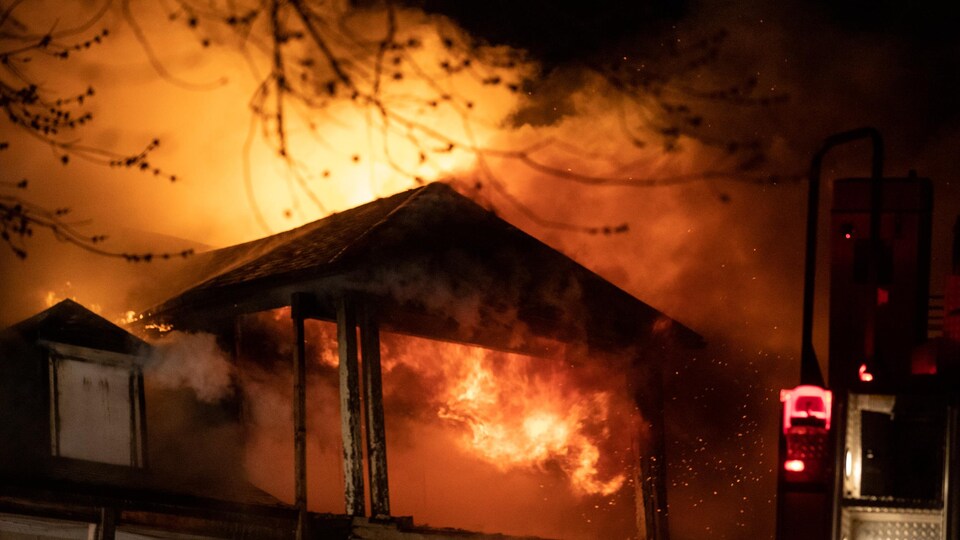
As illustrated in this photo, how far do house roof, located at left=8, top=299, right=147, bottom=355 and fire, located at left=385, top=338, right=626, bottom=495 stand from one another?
391 cm

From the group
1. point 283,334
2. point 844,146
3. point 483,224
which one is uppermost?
point 844,146

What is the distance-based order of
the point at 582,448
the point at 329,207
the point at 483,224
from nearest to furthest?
the point at 483,224
the point at 582,448
the point at 329,207

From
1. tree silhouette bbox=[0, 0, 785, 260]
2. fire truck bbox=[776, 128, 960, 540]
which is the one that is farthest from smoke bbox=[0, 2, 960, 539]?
fire truck bbox=[776, 128, 960, 540]

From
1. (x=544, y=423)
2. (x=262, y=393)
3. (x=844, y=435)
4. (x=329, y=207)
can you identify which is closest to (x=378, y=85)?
(x=329, y=207)

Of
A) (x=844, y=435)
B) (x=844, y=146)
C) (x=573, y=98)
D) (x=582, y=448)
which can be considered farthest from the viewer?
(x=573, y=98)

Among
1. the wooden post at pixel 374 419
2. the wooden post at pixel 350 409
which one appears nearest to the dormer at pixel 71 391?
the wooden post at pixel 350 409

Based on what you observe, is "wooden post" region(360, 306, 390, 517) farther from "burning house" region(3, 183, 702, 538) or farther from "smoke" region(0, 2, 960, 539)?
"smoke" region(0, 2, 960, 539)

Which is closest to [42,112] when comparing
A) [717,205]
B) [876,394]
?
[717,205]

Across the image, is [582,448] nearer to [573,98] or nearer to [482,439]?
[482,439]

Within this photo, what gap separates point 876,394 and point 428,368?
657cm

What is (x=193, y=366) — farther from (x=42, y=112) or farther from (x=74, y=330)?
(x=42, y=112)

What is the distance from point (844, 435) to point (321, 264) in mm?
4797

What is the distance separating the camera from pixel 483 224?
11727mm

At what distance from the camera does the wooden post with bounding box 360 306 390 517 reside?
9727 mm
